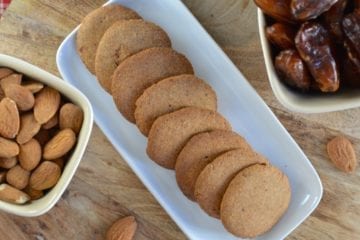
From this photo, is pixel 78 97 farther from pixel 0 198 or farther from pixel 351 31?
pixel 351 31

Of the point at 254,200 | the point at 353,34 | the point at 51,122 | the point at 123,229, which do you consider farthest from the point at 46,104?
the point at 353,34

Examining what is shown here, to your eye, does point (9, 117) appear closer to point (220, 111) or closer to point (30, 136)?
point (30, 136)

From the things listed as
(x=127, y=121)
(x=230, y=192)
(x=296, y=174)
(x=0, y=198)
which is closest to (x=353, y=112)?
(x=296, y=174)

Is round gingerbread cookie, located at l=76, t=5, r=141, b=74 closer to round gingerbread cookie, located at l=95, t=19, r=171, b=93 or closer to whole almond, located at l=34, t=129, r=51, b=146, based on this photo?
round gingerbread cookie, located at l=95, t=19, r=171, b=93

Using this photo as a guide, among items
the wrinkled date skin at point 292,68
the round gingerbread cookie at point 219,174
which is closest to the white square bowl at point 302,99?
the wrinkled date skin at point 292,68

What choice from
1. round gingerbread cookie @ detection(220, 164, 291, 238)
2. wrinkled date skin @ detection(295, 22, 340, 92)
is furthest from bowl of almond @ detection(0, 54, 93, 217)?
wrinkled date skin @ detection(295, 22, 340, 92)
